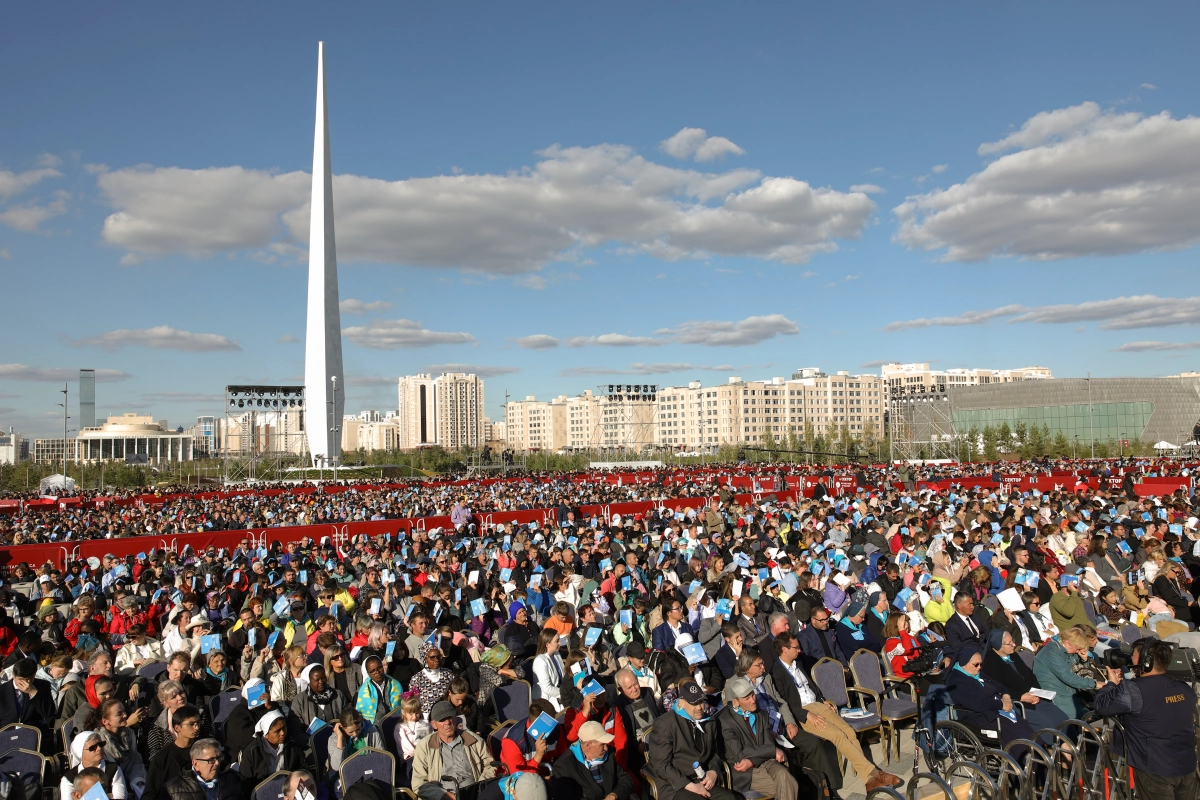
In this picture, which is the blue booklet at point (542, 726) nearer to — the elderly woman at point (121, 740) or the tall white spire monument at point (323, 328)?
the elderly woman at point (121, 740)

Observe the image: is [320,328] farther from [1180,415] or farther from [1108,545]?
[1180,415]

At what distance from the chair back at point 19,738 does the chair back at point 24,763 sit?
0.14m

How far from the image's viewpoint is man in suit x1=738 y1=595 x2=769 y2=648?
8719 mm

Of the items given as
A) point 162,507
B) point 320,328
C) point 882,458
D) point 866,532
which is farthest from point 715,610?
point 882,458

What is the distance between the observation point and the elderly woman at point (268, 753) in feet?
19.0

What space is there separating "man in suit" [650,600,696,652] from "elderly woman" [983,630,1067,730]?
283cm

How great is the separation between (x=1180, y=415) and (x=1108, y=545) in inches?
4289

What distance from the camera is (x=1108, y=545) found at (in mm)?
13125

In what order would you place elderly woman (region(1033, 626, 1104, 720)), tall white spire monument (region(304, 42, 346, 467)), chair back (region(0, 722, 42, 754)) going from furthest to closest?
tall white spire monument (region(304, 42, 346, 467)) < elderly woman (region(1033, 626, 1104, 720)) < chair back (region(0, 722, 42, 754))

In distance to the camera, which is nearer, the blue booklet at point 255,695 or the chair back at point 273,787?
the chair back at point 273,787

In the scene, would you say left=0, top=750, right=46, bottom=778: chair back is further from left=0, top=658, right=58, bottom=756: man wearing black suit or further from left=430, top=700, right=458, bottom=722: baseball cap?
left=430, top=700, right=458, bottom=722: baseball cap

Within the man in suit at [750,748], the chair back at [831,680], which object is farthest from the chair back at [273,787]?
the chair back at [831,680]

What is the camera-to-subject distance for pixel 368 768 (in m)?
5.63

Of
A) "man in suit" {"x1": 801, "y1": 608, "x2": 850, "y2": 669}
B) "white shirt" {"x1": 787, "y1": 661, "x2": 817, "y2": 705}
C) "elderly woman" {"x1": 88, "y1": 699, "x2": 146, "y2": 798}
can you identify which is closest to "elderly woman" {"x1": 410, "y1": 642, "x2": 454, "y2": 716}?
"elderly woman" {"x1": 88, "y1": 699, "x2": 146, "y2": 798}
